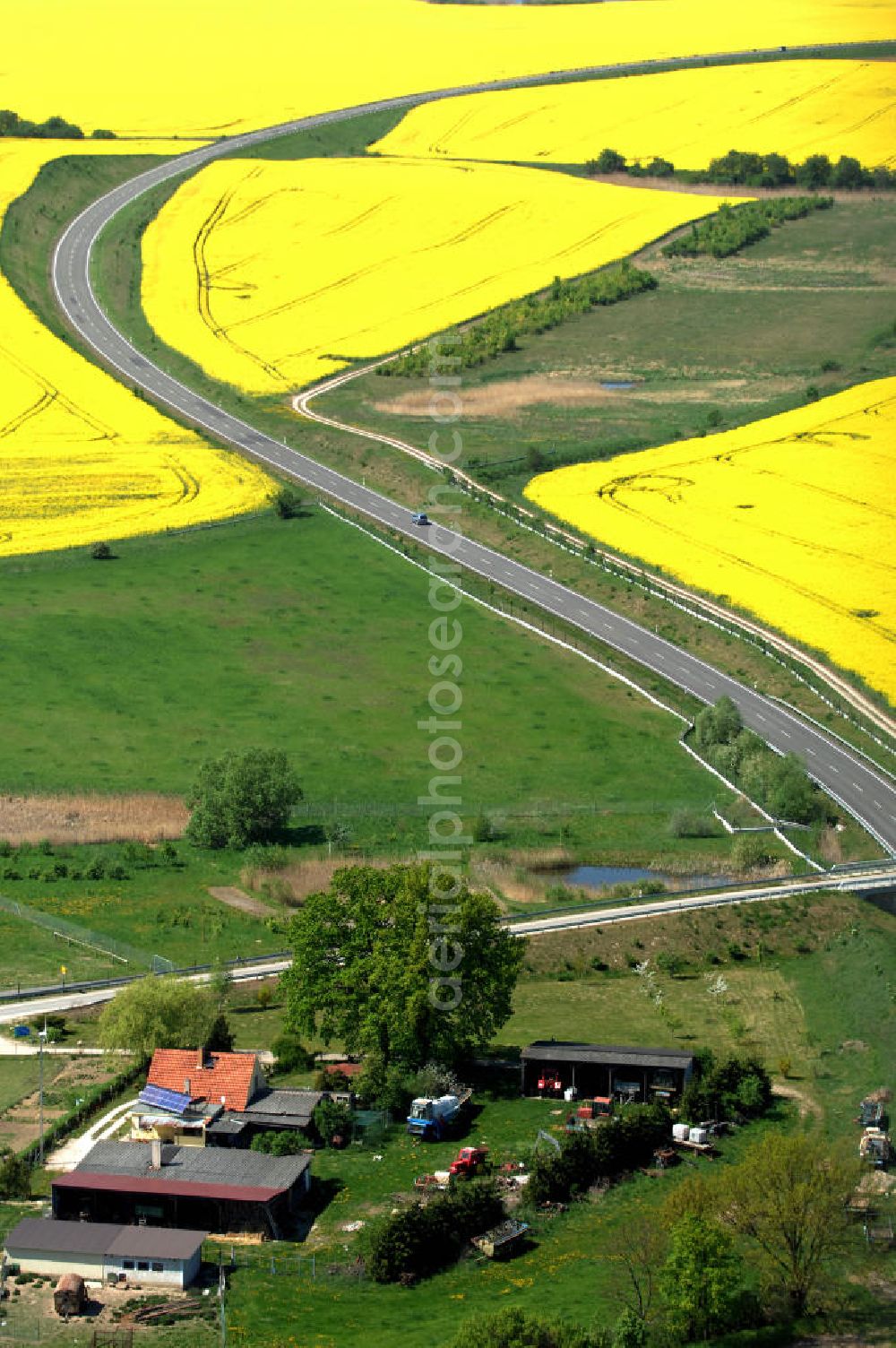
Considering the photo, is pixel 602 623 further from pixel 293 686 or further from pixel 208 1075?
pixel 208 1075

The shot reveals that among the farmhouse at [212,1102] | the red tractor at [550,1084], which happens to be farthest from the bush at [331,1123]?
the red tractor at [550,1084]

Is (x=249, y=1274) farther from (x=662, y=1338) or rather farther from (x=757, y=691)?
(x=757, y=691)

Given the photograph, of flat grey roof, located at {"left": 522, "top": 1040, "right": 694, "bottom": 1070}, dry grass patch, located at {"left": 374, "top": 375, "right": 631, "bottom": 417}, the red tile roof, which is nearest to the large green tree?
flat grey roof, located at {"left": 522, "top": 1040, "right": 694, "bottom": 1070}

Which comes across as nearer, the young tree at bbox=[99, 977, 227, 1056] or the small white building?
the small white building

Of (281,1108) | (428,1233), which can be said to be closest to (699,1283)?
(428,1233)

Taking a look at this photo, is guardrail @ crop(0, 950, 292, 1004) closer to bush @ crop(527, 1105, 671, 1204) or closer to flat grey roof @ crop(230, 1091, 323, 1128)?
flat grey roof @ crop(230, 1091, 323, 1128)

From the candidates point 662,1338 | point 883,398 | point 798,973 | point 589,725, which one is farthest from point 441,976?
point 883,398
